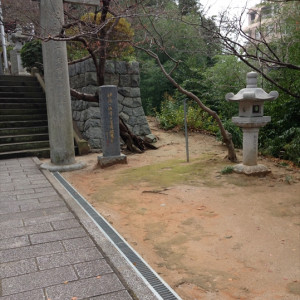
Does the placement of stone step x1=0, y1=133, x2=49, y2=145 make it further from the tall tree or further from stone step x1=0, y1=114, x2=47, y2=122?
the tall tree

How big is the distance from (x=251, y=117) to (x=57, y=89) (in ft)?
13.5

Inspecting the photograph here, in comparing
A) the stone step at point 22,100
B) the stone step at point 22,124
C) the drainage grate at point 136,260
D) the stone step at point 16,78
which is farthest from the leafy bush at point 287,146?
the stone step at point 16,78

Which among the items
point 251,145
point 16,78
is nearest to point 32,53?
point 16,78

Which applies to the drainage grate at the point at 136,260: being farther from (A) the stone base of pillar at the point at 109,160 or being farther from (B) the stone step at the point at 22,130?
(B) the stone step at the point at 22,130

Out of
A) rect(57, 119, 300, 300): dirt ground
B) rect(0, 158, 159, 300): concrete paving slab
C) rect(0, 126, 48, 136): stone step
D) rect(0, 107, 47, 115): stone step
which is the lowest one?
rect(57, 119, 300, 300): dirt ground

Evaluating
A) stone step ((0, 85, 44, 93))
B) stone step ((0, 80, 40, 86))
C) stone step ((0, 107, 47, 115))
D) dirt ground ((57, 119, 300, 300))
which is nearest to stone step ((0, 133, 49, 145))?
stone step ((0, 107, 47, 115))

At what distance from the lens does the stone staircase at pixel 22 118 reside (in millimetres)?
8594

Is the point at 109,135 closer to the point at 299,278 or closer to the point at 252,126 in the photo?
the point at 252,126

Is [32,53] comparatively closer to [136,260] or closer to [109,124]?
[109,124]

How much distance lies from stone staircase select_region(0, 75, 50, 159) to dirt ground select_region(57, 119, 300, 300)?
244 centimetres

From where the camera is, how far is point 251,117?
6055mm

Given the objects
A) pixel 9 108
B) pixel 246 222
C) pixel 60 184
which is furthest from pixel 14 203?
pixel 9 108

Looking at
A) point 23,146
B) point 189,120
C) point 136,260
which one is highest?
point 189,120

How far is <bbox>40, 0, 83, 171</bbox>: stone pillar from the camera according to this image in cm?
658
